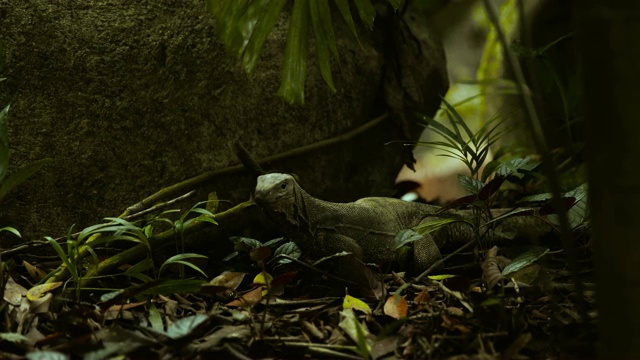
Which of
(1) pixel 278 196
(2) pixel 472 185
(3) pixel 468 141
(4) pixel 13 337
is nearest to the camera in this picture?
(4) pixel 13 337

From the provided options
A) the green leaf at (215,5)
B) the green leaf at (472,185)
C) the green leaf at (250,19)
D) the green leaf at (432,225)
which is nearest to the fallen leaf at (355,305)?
the green leaf at (432,225)

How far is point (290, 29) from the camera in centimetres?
313

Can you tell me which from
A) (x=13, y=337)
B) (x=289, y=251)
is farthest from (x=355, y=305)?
(x=13, y=337)

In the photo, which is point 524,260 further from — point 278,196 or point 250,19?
point 250,19

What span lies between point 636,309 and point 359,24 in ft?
10.2

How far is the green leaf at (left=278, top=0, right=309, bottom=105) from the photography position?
312cm

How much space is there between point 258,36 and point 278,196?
765 mm

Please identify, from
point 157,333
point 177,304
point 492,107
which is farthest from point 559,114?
point 157,333

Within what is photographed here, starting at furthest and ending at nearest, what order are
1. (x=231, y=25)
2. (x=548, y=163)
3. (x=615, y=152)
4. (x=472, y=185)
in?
(x=472, y=185) → (x=231, y=25) → (x=548, y=163) → (x=615, y=152)

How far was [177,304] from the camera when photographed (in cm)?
281

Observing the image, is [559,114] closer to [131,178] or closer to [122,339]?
[131,178]

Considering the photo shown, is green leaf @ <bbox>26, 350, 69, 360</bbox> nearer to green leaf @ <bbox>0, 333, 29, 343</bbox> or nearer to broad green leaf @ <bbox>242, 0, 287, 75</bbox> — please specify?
green leaf @ <bbox>0, 333, 29, 343</bbox>

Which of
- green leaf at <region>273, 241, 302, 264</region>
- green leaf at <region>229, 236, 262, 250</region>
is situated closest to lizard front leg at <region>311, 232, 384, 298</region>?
green leaf at <region>273, 241, 302, 264</region>

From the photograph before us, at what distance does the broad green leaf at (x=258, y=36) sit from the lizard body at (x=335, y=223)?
1.85 ft
